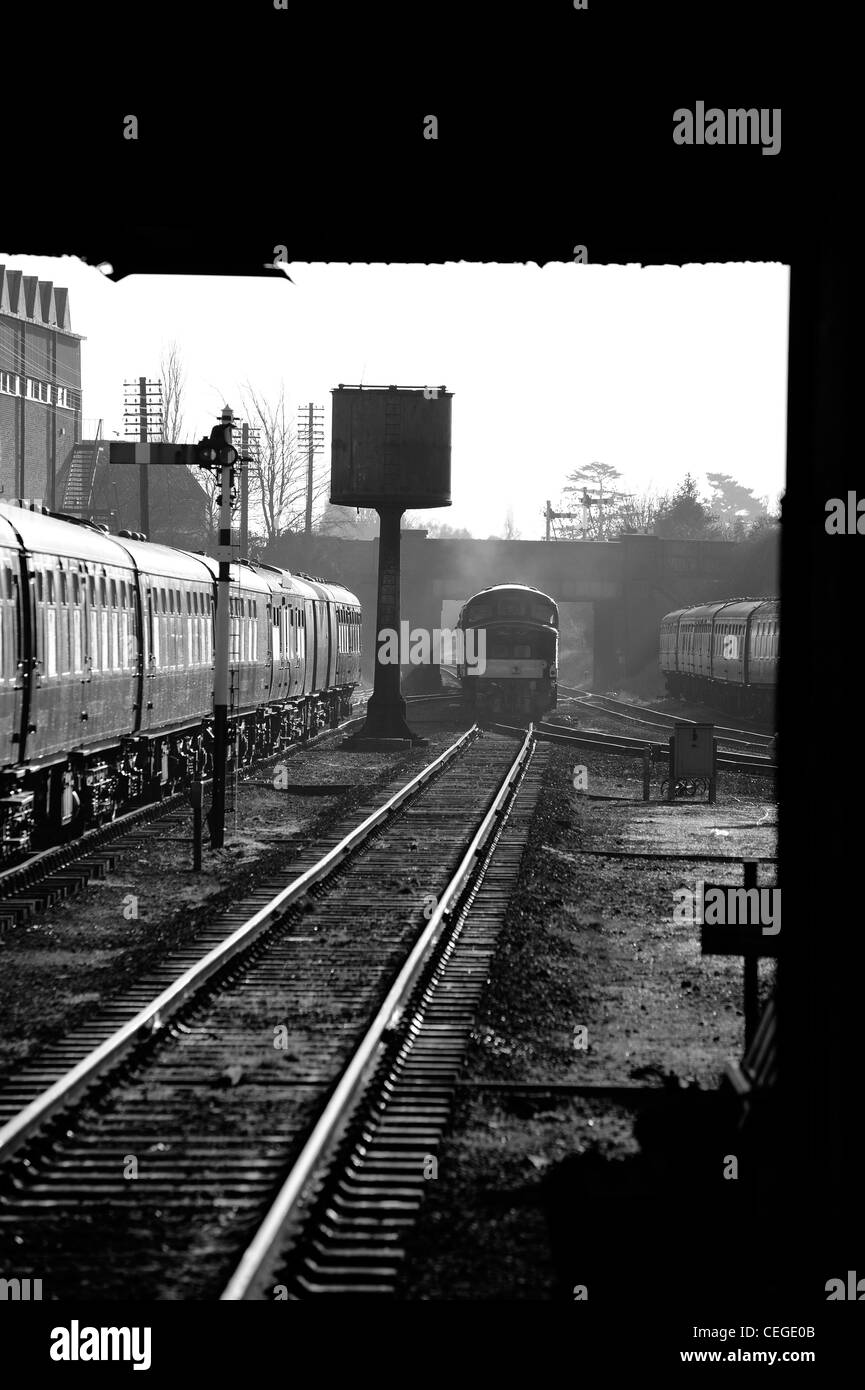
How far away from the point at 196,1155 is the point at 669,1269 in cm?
235

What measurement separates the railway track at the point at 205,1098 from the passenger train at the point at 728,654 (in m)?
25.3

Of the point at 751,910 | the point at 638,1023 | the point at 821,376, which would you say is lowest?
the point at 638,1023

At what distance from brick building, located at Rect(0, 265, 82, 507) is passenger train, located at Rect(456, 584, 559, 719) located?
94.0ft

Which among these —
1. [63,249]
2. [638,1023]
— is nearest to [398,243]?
[63,249]

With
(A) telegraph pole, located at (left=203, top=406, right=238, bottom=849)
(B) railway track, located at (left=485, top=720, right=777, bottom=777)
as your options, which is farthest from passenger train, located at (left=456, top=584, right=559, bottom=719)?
(A) telegraph pole, located at (left=203, top=406, right=238, bottom=849)

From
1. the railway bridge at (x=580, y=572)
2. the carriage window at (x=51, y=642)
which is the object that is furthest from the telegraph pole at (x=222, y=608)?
the railway bridge at (x=580, y=572)

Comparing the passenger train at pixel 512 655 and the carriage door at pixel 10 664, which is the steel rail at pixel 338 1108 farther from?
the passenger train at pixel 512 655

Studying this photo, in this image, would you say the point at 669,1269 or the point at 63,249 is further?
the point at 63,249

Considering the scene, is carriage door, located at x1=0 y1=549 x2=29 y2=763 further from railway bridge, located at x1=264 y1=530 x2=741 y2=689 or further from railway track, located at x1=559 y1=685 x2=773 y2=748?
railway bridge, located at x1=264 y1=530 x2=741 y2=689

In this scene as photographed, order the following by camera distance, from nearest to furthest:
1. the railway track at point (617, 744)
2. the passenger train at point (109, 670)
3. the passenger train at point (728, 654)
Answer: the passenger train at point (109, 670) < the railway track at point (617, 744) < the passenger train at point (728, 654)

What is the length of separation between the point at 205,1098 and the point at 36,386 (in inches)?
Answer: 2586

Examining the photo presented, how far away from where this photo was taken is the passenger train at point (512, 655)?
138ft

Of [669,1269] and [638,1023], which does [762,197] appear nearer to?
[669,1269]

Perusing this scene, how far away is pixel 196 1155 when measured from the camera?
7.14 metres
